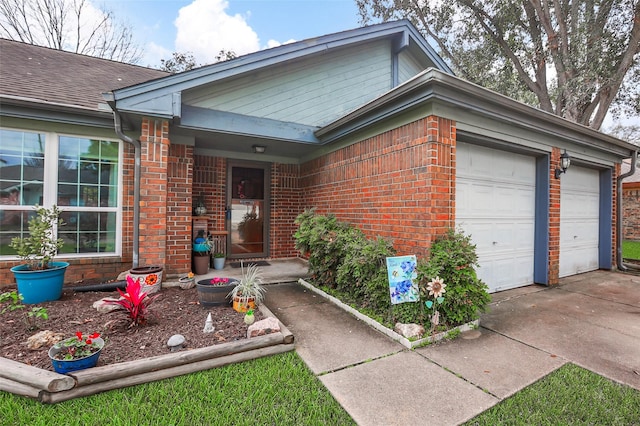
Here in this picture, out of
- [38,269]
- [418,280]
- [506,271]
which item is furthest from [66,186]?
[506,271]

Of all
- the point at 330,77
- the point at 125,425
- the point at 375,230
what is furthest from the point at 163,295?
the point at 330,77

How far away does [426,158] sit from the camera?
3.59m

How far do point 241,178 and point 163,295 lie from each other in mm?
3379

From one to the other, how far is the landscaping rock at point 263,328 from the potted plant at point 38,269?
289 cm

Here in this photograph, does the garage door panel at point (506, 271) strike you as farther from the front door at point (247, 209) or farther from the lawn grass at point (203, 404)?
the front door at point (247, 209)

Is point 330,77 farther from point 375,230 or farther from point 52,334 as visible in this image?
point 52,334

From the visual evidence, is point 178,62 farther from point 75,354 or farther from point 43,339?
point 75,354

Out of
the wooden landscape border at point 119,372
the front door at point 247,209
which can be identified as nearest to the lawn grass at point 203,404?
the wooden landscape border at point 119,372

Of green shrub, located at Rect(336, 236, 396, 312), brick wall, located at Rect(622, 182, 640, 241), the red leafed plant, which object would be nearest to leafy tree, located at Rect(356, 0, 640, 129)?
brick wall, located at Rect(622, 182, 640, 241)

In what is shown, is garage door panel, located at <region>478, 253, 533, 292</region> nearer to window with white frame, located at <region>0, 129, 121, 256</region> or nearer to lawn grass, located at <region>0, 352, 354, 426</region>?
lawn grass, located at <region>0, 352, 354, 426</region>

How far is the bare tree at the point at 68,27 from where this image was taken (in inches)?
446

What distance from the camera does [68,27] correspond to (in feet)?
40.5

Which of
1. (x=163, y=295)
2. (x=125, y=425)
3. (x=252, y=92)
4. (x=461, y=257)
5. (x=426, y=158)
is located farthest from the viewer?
(x=252, y=92)

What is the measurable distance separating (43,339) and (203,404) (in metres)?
1.82
